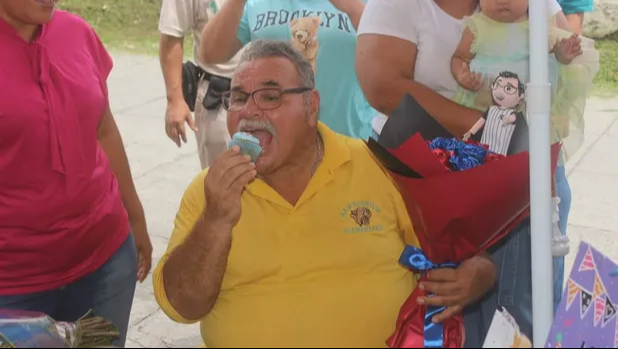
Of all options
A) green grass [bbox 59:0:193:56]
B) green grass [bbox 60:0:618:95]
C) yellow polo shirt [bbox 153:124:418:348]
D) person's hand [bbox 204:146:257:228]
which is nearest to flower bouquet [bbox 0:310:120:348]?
yellow polo shirt [bbox 153:124:418:348]

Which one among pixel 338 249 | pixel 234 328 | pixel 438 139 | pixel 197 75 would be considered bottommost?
pixel 197 75

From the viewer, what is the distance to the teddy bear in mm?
2811

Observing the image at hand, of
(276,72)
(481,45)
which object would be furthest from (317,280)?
(481,45)

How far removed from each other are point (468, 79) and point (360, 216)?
1.54ft

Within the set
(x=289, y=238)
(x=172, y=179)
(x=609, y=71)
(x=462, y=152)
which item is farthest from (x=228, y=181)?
(x=609, y=71)

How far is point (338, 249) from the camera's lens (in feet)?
6.87

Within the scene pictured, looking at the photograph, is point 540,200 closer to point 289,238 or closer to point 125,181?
point 289,238

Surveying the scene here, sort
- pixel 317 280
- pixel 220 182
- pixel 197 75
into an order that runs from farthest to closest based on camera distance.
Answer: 1. pixel 197 75
2. pixel 317 280
3. pixel 220 182

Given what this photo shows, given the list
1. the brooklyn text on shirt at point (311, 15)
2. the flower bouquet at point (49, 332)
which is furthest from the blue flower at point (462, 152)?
the brooklyn text on shirt at point (311, 15)

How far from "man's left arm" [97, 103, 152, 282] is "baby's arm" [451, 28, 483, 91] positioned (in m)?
1.05

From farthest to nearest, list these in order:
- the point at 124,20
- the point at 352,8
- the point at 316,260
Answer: the point at 124,20
the point at 352,8
the point at 316,260

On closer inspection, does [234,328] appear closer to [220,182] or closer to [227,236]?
[227,236]

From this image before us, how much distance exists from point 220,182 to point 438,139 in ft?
1.62

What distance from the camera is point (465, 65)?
2.29m
